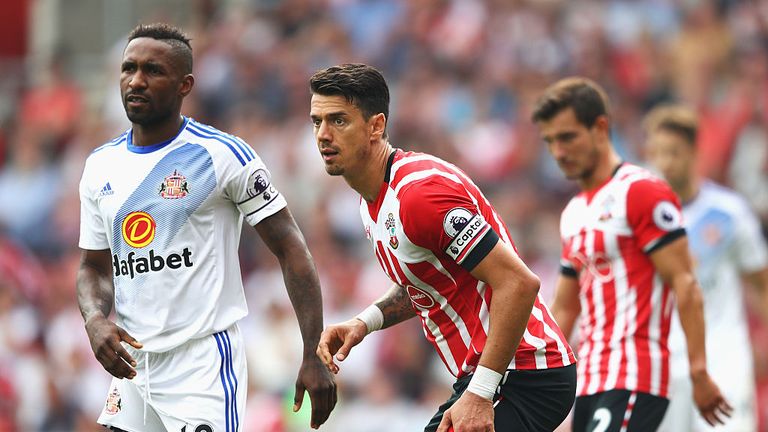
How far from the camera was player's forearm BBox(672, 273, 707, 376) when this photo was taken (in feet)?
22.1

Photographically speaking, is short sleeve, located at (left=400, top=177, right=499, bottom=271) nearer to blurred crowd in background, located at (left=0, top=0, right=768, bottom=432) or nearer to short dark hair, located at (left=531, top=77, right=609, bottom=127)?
short dark hair, located at (left=531, top=77, right=609, bottom=127)

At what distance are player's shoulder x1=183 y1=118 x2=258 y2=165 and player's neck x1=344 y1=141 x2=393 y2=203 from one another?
1.89 ft

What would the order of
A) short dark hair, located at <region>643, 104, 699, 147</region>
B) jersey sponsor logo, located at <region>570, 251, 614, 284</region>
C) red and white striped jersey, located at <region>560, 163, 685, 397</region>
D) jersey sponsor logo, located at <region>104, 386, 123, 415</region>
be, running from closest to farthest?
jersey sponsor logo, located at <region>104, 386, 123, 415</region>, red and white striped jersey, located at <region>560, 163, 685, 397</region>, jersey sponsor logo, located at <region>570, 251, 614, 284</region>, short dark hair, located at <region>643, 104, 699, 147</region>

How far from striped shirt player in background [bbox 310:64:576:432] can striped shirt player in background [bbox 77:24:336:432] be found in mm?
403

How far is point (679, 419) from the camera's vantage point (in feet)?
25.8

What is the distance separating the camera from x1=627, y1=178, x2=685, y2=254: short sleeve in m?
6.79

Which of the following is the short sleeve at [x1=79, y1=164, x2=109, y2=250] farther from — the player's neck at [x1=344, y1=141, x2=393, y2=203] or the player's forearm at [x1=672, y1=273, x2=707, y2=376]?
the player's forearm at [x1=672, y1=273, x2=707, y2=376]

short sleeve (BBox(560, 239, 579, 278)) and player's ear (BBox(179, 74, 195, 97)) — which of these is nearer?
player's ear (BBox(179, 74, 195, 97))

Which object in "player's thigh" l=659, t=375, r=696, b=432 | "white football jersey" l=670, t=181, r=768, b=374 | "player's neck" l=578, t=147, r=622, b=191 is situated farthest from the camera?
"white football jersey" l=670, t=181, r=768, b=374

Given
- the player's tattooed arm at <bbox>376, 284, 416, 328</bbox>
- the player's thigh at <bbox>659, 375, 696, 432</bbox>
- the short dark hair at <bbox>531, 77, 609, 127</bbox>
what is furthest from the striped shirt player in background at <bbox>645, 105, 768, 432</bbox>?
the player's tattooed arm at <bbox>376, 284, 416, 328</bbox>

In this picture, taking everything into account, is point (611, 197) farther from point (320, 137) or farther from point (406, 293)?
point (320, 137)

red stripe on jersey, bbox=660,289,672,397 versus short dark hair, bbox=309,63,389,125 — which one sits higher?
short dark hair, bbox=309,63,389,125

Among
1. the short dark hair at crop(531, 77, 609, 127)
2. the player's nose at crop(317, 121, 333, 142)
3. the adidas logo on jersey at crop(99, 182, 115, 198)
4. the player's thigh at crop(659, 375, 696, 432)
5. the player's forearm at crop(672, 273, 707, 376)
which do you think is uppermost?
the short dark hair at crop(531, 77, 609, 127)

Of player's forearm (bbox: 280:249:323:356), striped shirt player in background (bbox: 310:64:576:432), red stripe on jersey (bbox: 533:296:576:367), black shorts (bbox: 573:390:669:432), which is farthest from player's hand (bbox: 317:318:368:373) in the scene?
black shorts (bbox: 573:390:669:432)
